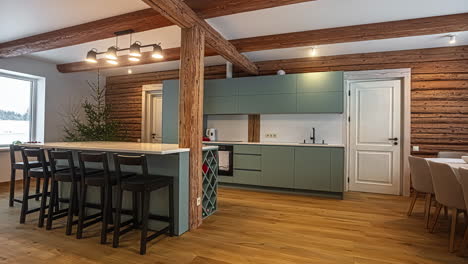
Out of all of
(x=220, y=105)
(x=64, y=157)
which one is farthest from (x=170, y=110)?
(x=64, y=157)

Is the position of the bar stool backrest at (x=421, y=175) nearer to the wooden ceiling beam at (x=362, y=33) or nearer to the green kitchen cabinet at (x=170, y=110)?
the wooden ceiling beam at (x=362, y=33)

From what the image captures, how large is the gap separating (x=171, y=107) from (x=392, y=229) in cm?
438

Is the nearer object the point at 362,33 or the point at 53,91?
the point at 362,33

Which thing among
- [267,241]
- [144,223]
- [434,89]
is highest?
[434,89]

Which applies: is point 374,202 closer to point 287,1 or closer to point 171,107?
point 287,1

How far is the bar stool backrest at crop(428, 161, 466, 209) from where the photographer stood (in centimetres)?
233

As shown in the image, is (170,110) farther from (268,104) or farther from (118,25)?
(118,25)

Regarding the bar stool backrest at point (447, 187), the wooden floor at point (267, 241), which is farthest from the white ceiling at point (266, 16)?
the wooden floor at point (267, 241)

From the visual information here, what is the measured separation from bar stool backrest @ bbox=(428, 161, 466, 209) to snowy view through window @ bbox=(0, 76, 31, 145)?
7.05 meters

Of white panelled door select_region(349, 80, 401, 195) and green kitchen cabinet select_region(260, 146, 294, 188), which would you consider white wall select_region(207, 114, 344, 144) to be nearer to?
white panelled door select_region(349, 80, 401, 195)

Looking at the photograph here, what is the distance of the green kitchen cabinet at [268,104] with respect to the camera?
4.68 meters


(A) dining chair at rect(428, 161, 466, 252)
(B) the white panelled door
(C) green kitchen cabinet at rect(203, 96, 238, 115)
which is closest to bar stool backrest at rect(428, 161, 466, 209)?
(A) dining chair at rect(428, 161, 466, 252)

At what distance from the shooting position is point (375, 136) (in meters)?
4.62

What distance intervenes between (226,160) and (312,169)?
1572mm
